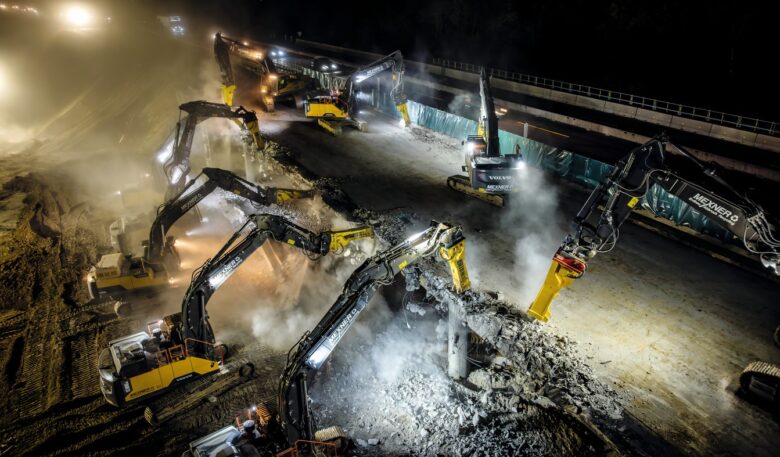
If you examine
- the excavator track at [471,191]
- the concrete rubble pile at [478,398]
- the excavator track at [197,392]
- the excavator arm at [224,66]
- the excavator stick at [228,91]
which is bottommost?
the excavator track at [197,392]

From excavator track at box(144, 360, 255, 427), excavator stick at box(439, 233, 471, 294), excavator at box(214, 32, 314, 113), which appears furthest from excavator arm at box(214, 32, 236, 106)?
excavator stick at box(439, 233, 471, 294)

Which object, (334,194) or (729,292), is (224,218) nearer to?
(334,194)

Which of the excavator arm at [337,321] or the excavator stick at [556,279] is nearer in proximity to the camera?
the excavator arm at [337,321]

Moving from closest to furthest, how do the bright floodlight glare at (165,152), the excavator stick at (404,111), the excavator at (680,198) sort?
1. the excavator at (680,198)
2. the bright floodlight glare at (165,152)
3. the excavator stick at (404,111)

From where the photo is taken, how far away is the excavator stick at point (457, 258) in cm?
1023

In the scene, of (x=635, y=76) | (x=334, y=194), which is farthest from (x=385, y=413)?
(x=635, y=76)

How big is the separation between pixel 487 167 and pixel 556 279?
728 centimetres

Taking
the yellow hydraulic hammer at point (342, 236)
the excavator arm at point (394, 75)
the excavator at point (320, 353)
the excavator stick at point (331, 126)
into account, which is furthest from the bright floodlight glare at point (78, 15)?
the excavator at point (320, 353)

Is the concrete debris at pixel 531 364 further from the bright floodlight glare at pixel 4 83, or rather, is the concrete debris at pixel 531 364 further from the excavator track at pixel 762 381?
the bright floodlight glare at pixel 4 83

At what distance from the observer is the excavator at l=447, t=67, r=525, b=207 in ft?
57.2

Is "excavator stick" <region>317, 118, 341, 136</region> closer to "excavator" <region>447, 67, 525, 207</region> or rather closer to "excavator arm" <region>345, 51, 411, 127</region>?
"excavator arm" <region>345, 51, 411, 127</region>

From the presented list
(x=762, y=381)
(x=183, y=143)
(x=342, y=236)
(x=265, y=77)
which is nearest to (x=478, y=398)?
(x=342, y=236)

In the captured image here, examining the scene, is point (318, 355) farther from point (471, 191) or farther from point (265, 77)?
point (265, 77)

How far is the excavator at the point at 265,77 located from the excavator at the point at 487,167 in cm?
1718
